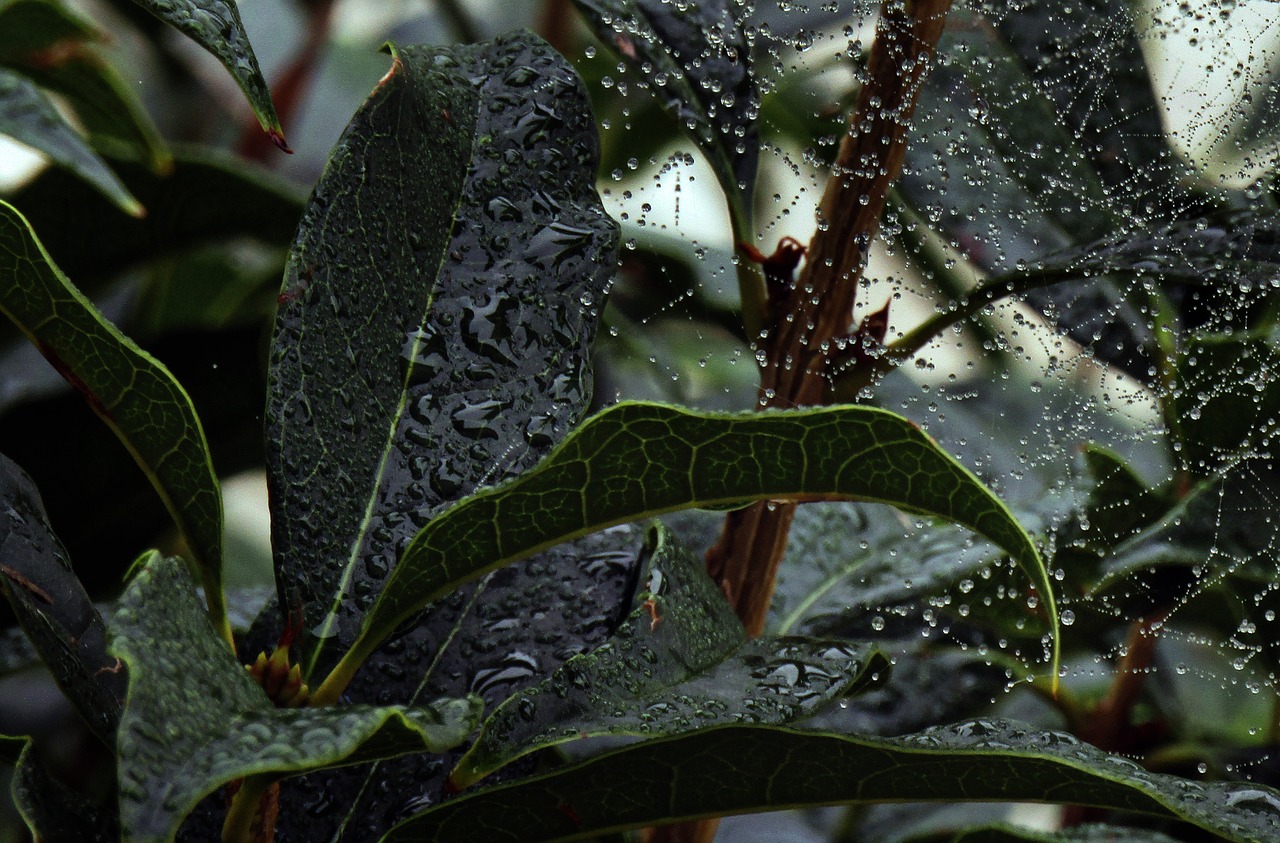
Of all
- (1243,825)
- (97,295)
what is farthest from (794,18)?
(97,295)

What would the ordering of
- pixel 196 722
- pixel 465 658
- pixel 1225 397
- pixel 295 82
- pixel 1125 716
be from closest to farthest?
1. pixel 196 722
2. pixel 465 658
3. pixel 1225 397
4. pixel 1125 716
5. pixel 295 82

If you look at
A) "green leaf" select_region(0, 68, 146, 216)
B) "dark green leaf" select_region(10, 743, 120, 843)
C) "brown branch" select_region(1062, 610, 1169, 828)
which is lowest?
"dark green leaf" select_region(10, 743, 120, 843)

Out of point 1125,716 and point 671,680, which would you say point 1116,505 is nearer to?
point 1125,716

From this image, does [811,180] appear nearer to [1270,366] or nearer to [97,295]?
[1270,366]

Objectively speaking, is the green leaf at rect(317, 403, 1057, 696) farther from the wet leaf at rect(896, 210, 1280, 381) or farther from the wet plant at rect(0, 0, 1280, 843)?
the wet leaf at rect(896, 210, 1280, 381)

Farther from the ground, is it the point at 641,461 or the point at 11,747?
the point at 641,461

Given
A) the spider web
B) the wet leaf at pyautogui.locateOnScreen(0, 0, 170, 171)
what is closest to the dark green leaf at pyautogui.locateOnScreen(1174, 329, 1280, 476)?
the spider web

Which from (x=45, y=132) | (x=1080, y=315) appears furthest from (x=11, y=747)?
(x=1080, y=315)
